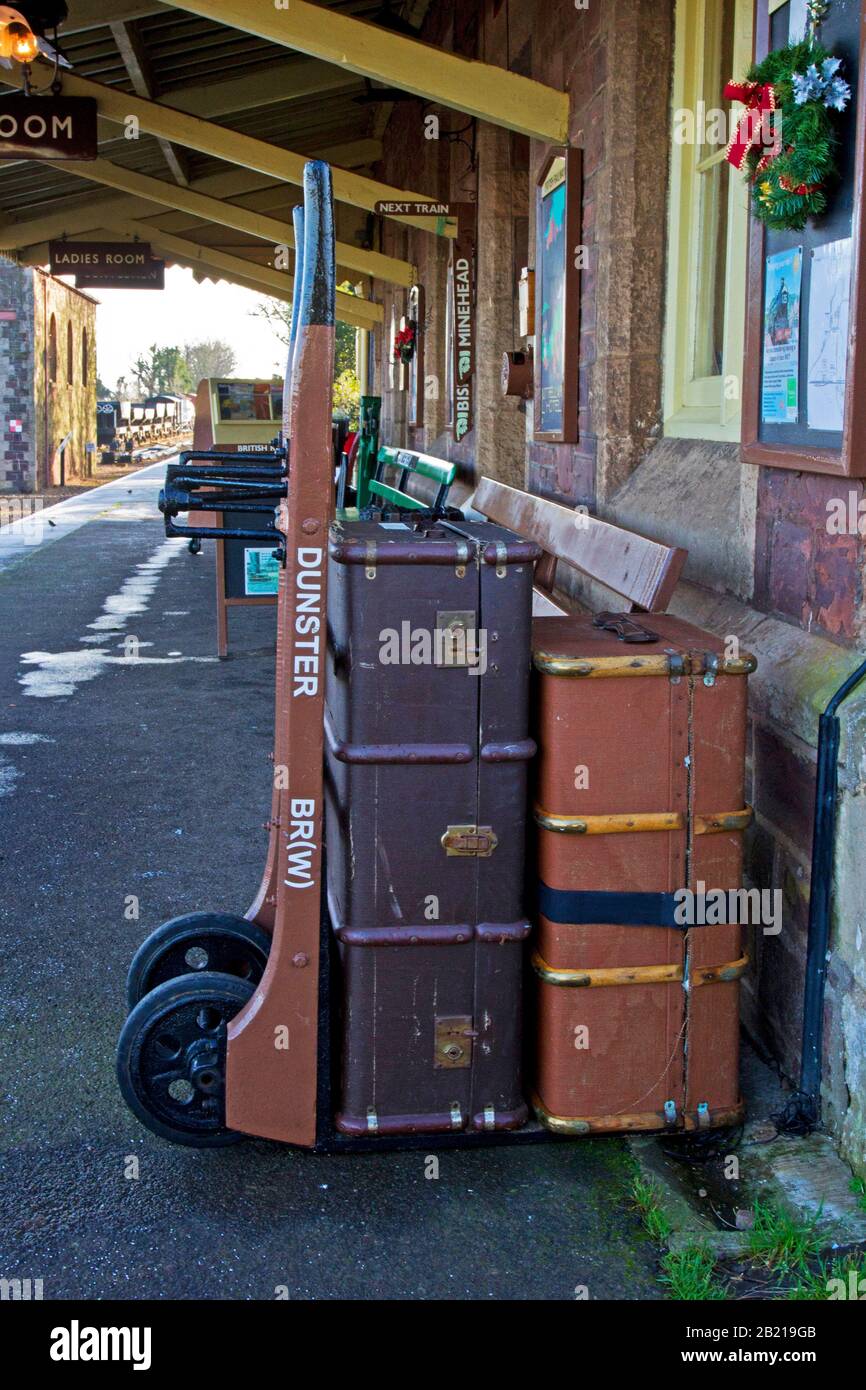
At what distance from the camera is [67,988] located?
154 inches

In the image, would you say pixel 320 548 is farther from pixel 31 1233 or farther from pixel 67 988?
pixel 67 988

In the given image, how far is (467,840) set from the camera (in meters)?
2.92

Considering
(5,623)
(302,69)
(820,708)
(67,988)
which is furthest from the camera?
(302,69)

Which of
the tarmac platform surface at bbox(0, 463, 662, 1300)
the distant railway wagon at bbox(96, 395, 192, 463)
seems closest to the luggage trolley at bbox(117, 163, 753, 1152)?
the tarmac platform surface at bbox(0, 463, 662, 1300)

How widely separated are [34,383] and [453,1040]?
27.2 meters

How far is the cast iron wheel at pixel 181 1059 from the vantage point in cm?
296

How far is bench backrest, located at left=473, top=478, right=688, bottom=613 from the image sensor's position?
3.38 meters

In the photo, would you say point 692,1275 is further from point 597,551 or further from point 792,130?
point 792,130

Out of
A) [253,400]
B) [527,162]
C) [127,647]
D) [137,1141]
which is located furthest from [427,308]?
[137,1141]

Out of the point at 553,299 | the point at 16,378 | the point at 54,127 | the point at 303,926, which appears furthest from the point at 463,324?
the point at 16,378

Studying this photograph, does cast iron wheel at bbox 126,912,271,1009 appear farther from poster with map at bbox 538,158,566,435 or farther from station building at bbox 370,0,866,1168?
poster with map at bbox 538,158,566,435

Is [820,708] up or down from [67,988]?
up
